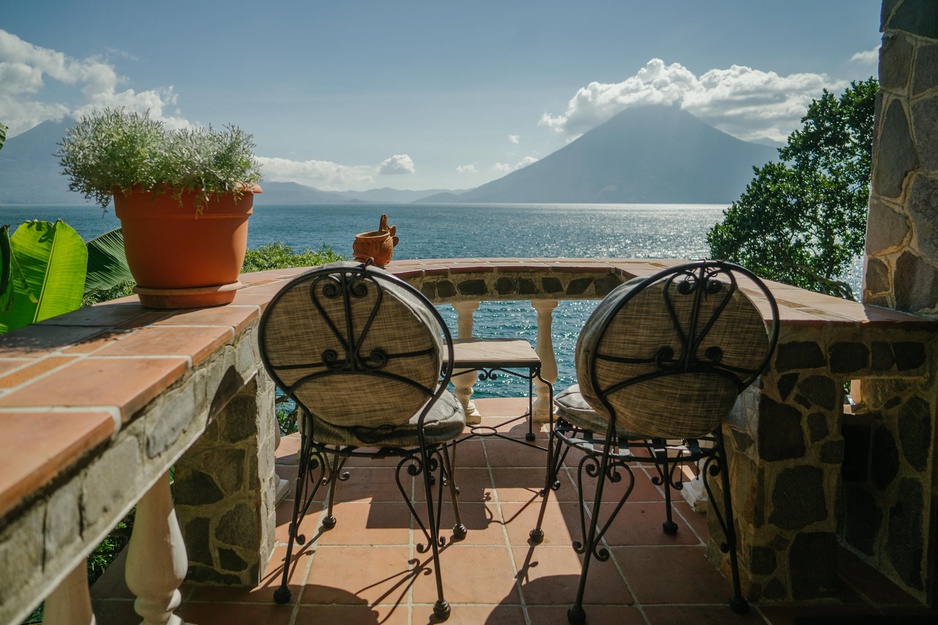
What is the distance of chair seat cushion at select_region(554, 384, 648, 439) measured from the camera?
2133 mm

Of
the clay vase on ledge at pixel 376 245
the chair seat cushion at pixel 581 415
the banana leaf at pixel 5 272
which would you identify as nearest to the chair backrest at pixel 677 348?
the chair seat cushion at pixel 581 415

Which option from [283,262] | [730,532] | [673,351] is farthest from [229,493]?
[283,262]

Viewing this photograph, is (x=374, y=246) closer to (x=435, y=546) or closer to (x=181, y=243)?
(x=181, y=243)

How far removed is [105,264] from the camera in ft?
9.57

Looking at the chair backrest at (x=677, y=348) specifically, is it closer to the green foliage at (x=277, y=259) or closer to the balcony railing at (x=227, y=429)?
the balcony railing at (x=227, y=429)

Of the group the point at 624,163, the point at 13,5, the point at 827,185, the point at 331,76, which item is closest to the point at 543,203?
the point at 624,163

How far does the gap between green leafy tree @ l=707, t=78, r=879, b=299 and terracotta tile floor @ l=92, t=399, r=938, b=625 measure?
11.4m

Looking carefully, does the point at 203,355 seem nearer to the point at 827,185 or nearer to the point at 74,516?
the point at 74,516

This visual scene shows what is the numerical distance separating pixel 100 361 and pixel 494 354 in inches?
79.0

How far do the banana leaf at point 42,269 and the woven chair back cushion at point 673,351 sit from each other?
2.22 m

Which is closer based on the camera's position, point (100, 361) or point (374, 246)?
point (100, 361)

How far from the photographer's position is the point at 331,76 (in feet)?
120

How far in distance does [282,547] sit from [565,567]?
49.1 inches

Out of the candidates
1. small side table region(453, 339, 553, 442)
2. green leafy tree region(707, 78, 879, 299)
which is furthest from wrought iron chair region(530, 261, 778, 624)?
green leafy tree region(707, 78, 879, 299)
